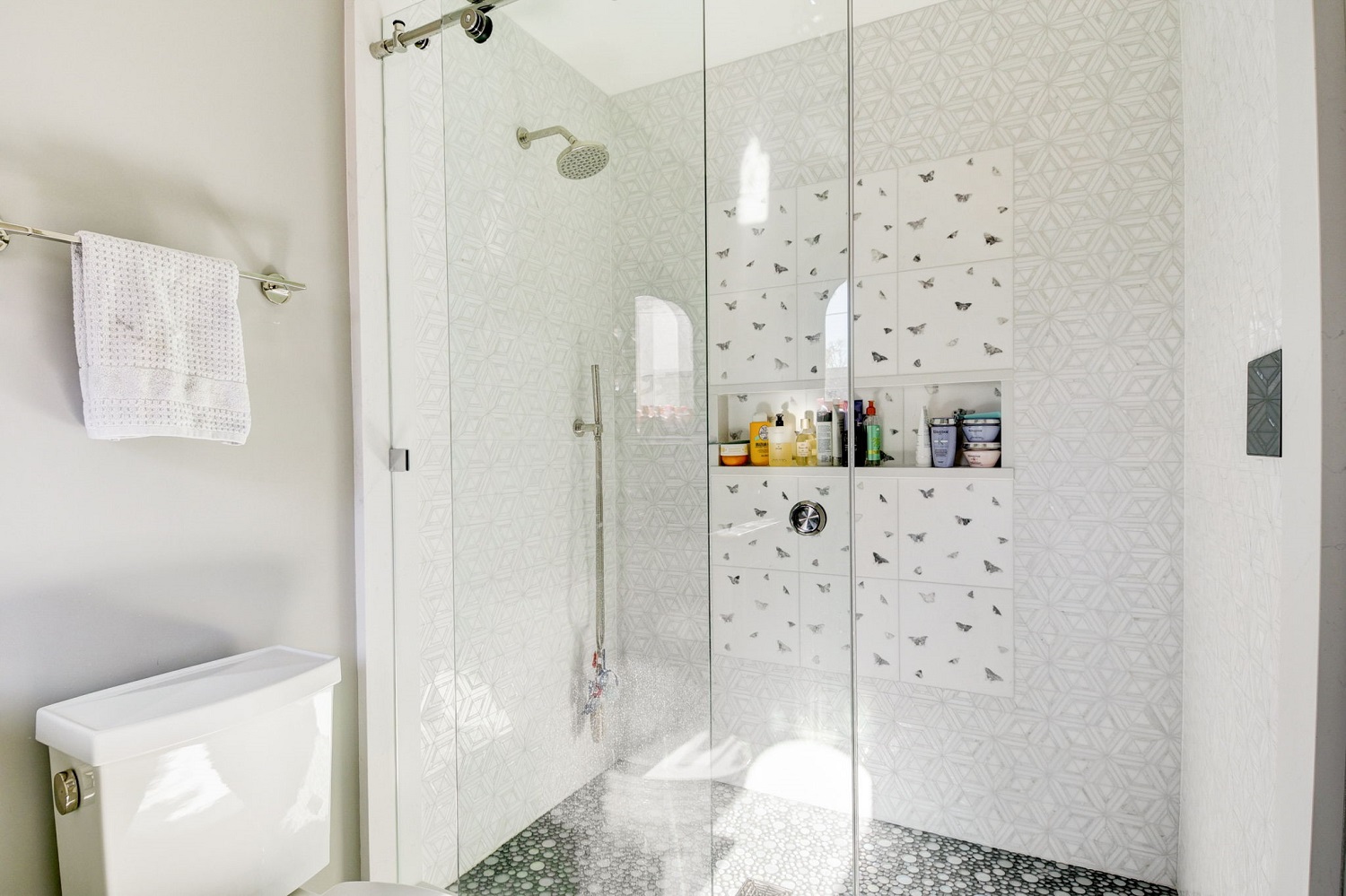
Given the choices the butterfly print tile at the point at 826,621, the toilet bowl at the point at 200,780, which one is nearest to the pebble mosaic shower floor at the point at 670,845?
the butterfly print tile at the point at 826,621

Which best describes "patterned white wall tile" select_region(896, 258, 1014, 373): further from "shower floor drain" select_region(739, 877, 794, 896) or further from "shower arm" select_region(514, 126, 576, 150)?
"shower floor drain" select_region(739, 877, 794, 896)

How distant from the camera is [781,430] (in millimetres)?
1270

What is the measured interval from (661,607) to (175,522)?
851mm

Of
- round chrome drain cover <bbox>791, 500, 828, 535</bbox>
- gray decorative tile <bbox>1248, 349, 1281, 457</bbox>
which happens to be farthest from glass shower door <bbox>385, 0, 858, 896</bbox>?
gray decorative tile <bbox>1248, 349, 1281, 457</bbox>

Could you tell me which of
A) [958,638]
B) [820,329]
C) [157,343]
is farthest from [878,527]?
[157,343]

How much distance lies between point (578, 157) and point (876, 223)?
1196 mm

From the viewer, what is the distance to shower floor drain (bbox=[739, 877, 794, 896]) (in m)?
1.27

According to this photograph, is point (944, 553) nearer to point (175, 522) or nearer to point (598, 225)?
point (598, 225)

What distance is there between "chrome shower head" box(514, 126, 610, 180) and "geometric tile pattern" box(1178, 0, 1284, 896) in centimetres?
102

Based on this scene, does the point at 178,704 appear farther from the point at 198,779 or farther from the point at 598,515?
the point at 598,515

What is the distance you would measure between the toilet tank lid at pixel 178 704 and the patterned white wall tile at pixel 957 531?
64.3 inches

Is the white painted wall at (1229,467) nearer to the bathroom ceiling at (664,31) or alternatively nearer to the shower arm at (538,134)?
the bathroom ceiling at (664,31)

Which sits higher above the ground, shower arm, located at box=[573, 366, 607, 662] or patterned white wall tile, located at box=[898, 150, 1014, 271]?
patterned white wall tile, located at box=[898, 150, 1014, 271]

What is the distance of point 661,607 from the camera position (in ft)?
4.29
